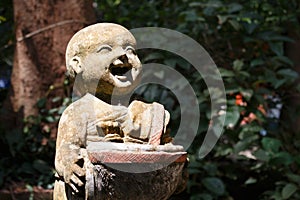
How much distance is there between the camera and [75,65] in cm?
233

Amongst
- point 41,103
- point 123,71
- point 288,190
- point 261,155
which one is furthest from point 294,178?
point 123,71

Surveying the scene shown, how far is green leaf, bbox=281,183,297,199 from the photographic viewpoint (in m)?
3.76

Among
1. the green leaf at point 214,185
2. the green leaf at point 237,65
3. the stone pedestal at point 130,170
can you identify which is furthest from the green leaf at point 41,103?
the stone pedestal at point 130,170

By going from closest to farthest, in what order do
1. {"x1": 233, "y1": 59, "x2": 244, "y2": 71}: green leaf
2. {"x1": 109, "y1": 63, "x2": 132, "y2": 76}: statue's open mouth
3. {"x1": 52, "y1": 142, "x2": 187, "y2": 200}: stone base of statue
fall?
{"x1": 52, "y1": 142, "x2": 187, "y2": 200}: stone base of statue → {"x1": 109, "y1": 63, "x2": 132, "y2": 76}: statue's open mouth → {"x1": 233, "y1": 59, "x2": 244, "y2": 71}: green leaf

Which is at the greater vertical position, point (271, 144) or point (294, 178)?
point (271, 144)

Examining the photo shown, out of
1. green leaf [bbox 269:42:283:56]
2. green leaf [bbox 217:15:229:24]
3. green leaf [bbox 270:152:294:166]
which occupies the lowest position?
green leaf [bbox 270:152:294:166]

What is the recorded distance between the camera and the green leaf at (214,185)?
3.87m

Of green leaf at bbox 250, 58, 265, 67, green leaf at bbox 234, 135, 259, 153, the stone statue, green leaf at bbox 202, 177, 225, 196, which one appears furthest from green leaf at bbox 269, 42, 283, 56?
the stone statue

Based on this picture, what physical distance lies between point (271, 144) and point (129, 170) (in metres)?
2.05

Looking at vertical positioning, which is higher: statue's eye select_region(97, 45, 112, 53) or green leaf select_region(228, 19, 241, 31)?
statue's eye select_region(97, 45, 112, 53)

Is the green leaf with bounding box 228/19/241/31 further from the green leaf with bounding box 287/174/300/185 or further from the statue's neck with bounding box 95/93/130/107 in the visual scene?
the statue's neck with bounding box 95/93/130/107

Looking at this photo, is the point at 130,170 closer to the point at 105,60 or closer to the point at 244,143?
the point at 105,60

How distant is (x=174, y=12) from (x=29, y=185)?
1.85 metres

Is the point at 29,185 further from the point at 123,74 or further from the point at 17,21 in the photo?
the point at 123,74
